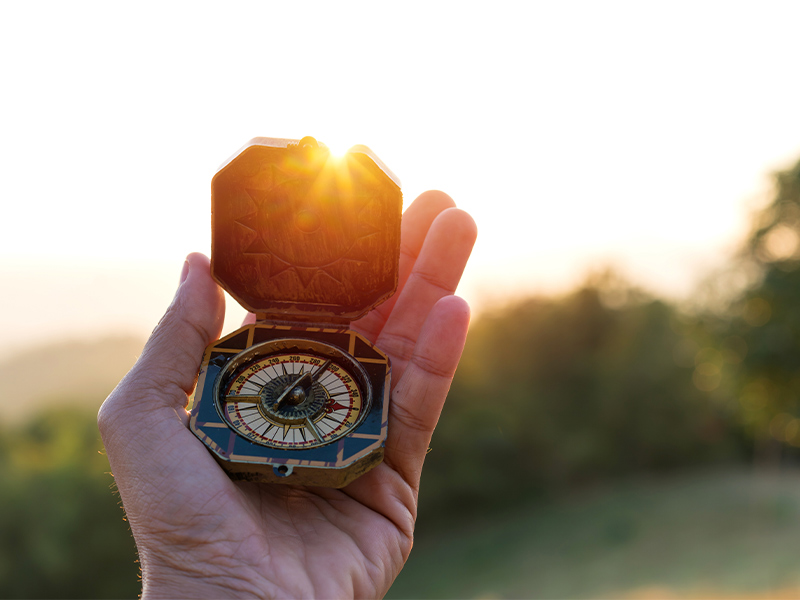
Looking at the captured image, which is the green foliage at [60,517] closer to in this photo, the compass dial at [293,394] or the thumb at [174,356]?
the thumb at [174,356]

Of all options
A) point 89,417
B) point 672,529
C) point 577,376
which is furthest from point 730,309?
point 89,417

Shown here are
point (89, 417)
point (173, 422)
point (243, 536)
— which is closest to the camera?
point (243, 536)

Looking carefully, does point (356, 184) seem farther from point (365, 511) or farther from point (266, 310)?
point (365, 511)

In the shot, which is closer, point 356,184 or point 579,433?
point 356,184

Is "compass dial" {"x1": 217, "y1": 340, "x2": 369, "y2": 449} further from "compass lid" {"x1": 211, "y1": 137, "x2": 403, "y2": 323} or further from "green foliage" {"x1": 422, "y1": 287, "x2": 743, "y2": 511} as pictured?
"green foliage" {"x1": 422, "y1": 287, "x2": 743, "y2": 511}

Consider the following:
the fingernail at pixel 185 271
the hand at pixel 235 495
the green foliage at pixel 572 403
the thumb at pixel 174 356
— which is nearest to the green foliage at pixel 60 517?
the green foliage at pixel 572 403

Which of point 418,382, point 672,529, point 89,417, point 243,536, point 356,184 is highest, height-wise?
point 356,184

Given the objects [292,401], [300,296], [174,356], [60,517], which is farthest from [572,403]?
[174,356]
